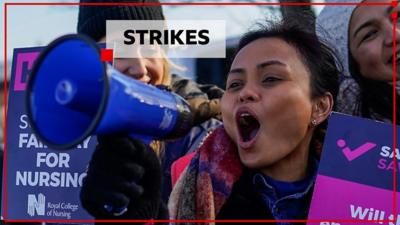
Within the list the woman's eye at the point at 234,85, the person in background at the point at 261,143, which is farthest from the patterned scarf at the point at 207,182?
the woman's eye at the point at 234,85

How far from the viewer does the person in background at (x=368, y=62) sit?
2115 millimetres

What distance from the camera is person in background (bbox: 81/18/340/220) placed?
1.80 metres

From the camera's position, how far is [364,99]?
2170mm

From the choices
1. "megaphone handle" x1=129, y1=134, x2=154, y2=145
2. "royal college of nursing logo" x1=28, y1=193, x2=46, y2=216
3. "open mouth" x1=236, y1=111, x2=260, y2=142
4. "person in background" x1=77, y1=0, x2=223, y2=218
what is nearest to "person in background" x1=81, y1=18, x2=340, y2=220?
"open mouth" x1=236, y1=111, x2=260, y2=142

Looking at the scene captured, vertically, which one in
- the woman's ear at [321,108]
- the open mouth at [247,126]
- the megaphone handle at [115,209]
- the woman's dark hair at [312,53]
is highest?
the woman's dark hair at [312,53]

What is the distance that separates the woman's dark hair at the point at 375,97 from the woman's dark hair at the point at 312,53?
0.56 feet

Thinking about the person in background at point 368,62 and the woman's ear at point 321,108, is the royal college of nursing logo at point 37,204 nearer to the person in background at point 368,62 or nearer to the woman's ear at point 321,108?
the woman's ear at point 321,108

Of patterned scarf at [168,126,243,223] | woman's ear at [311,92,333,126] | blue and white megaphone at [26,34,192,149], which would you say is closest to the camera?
blue and white megaphone at [26,34,192,149]

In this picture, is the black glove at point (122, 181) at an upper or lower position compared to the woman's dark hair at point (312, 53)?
lower

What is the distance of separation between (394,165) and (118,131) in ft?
3.17

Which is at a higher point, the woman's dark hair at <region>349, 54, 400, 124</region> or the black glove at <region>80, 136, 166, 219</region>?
the woman's dark hair at <region>349, 54, 400, 124</region>

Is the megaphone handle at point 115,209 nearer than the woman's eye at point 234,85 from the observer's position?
Yes

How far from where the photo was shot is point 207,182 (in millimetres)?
1795

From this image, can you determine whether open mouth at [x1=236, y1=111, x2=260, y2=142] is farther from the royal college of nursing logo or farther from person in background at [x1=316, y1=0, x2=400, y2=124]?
the royal college of nursing logo
